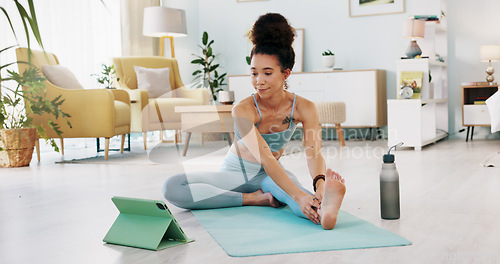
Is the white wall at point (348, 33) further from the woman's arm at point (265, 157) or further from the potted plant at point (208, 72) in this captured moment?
the woman's arm at point (265, 157)

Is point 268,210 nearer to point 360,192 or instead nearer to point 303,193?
point 303,193

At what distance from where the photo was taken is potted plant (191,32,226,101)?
6734mm

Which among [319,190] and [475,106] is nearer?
[319,190]

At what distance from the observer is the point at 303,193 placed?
194cm

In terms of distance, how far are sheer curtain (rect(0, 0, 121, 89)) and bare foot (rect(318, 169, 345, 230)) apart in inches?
159

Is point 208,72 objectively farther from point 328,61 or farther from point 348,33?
point 348,33

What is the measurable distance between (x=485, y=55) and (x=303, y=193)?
4.35 metres

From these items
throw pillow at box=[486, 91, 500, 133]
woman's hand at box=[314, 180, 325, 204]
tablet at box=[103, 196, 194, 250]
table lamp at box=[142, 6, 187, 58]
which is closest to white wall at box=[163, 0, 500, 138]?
table lamp at box=[142, 6, 187, 58]

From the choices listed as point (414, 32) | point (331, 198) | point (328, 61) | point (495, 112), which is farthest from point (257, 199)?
point (328, 61)

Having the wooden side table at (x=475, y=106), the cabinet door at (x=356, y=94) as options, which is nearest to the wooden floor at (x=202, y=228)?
the wooden side table at (x=475, y=106)

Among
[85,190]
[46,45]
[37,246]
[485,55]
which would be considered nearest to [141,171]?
[85,190]

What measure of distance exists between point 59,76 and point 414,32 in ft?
10.4

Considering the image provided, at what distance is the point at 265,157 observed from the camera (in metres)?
2.01

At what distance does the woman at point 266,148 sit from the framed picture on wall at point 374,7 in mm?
4419
